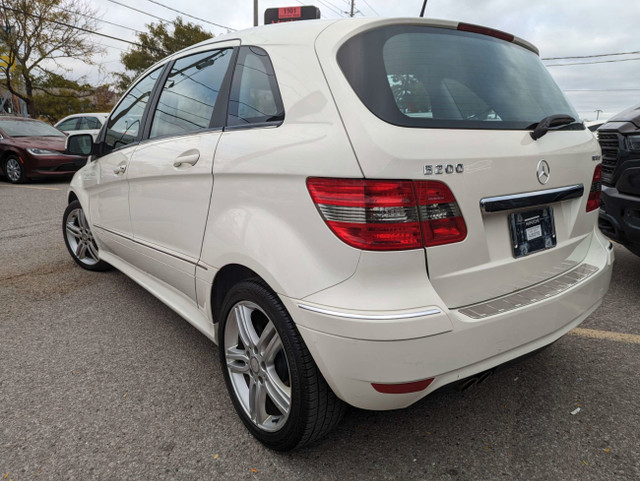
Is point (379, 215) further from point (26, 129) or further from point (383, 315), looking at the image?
point (26, 129)

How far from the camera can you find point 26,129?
10.4 metres

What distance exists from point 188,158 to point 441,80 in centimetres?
119

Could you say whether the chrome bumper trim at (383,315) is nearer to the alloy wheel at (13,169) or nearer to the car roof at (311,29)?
the car roof at (311,29)

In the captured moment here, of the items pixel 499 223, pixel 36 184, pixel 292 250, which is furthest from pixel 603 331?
pixel 36 184

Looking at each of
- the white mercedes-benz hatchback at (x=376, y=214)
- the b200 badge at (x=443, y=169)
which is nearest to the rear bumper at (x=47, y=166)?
the white mercedes-benz hatchback at (x=376, y=214)

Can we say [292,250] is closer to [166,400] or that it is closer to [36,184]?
[166,400]

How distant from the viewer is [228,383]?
80.5 inches

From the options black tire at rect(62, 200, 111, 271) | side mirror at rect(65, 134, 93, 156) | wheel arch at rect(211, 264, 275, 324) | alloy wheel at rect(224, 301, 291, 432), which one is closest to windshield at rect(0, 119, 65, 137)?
black tire at rect(62, 200, 111, 271)

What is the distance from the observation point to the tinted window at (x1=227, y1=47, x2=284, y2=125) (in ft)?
5.86

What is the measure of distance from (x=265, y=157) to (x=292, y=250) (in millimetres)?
393

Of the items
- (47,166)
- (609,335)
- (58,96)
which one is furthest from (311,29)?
(58,96)

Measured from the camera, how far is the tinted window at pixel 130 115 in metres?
2.88

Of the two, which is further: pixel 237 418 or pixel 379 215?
pixel 237 418

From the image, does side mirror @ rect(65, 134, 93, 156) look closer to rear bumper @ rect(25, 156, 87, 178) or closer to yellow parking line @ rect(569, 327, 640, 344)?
yellow parking line @ rect(569, 327, 640, 344)
